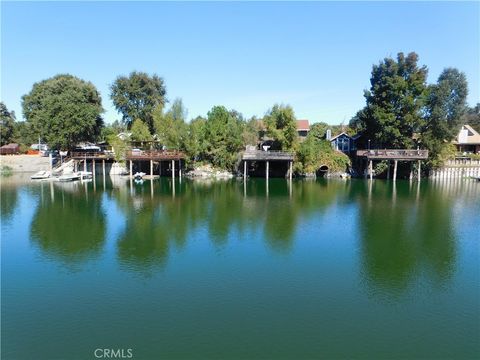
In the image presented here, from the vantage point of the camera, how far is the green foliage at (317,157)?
55.2 m

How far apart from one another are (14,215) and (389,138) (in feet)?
154

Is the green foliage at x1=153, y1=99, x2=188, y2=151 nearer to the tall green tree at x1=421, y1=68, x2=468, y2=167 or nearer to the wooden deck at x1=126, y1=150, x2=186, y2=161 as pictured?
the wooden deck at x1=126, y1=150, x2=186, y2=161

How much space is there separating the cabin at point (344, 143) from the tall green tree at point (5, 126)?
68574mm

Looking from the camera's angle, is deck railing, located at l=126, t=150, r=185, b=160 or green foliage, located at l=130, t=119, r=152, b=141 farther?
green foliage, located at l=130, t=119, r=152, b=141

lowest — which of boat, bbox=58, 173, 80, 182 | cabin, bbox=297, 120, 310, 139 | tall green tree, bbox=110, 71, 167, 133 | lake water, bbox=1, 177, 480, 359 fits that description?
lake water, bbox=1, 177, 480, 359

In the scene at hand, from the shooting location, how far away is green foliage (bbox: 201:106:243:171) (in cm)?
5638

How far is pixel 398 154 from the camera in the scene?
51.4m

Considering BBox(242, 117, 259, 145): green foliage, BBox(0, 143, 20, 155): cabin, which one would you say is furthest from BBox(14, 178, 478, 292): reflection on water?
BBox(0, 143, 20, 155): cabin

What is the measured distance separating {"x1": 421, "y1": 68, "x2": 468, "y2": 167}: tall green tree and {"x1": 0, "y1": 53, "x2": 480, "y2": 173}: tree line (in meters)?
0.12

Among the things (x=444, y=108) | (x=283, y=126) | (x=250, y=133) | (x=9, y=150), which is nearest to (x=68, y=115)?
(x=9, y=150)

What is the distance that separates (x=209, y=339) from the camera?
476 inches

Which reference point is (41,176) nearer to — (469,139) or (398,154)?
(398,154)

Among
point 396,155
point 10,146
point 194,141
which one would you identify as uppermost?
point 194,141

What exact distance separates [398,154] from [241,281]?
42.2m
